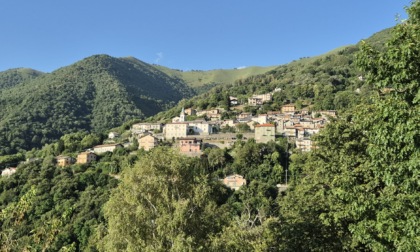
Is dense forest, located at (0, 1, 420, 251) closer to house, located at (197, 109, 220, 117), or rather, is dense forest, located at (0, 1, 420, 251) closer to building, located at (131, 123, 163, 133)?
building, located at (131, 123, 163, 133)

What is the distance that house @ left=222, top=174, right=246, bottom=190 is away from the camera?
69.2 m

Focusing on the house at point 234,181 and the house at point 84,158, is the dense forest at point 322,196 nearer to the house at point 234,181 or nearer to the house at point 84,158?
the house at point 234,181

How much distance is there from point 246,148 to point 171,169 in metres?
61.4

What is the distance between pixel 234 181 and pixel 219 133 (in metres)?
32.5

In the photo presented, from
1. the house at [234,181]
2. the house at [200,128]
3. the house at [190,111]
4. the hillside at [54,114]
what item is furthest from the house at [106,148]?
the house at [234,181]

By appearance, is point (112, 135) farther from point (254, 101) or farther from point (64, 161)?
point (254, 101)

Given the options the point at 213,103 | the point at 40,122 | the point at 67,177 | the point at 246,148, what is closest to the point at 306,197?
the point at 246,148

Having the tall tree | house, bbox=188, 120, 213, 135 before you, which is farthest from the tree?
house, bbox=188, 120, 213, 135

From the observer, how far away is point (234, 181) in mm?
69750

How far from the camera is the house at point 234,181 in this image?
69.2m

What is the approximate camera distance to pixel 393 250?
8.16m

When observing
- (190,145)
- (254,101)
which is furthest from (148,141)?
(254,101)

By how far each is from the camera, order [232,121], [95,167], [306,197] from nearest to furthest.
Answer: [306,197] < [95,167] < [232,121]

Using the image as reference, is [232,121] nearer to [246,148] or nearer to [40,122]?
[246,148]
